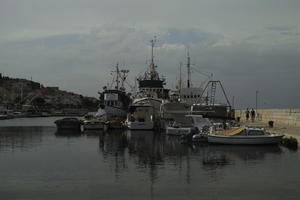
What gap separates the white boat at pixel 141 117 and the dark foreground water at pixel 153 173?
77.8ft

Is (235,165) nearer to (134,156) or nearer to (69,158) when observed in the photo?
(134,156)

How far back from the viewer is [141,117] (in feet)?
213

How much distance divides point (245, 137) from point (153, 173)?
49.4ft

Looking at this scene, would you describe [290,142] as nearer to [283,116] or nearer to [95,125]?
[283,116]

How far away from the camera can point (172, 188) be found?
20.7 meters

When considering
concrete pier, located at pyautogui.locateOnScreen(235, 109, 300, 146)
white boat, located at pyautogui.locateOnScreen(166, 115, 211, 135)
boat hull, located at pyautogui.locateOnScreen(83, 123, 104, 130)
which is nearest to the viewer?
concrete pier, located at pyautogui.locateOnScreen(235, 109, 300, 146)

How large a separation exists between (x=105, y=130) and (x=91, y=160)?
34034mm

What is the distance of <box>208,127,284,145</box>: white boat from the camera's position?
37.0 m

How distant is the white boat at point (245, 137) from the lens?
37.0 m

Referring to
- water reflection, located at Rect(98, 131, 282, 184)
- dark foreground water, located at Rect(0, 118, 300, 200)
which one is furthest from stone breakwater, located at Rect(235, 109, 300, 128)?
dark foreground water, located at Rect(0, 118, 300, 200)

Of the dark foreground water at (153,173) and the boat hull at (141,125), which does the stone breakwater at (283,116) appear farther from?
the boat hull at (141,125)

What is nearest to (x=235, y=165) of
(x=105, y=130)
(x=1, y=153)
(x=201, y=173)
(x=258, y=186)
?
(x=201, y=173)

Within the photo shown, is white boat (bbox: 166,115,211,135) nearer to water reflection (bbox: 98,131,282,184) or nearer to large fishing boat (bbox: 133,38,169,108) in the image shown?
water reflection (bbox: 98,131,282,184)

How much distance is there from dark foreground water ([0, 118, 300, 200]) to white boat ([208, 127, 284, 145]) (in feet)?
2.66
